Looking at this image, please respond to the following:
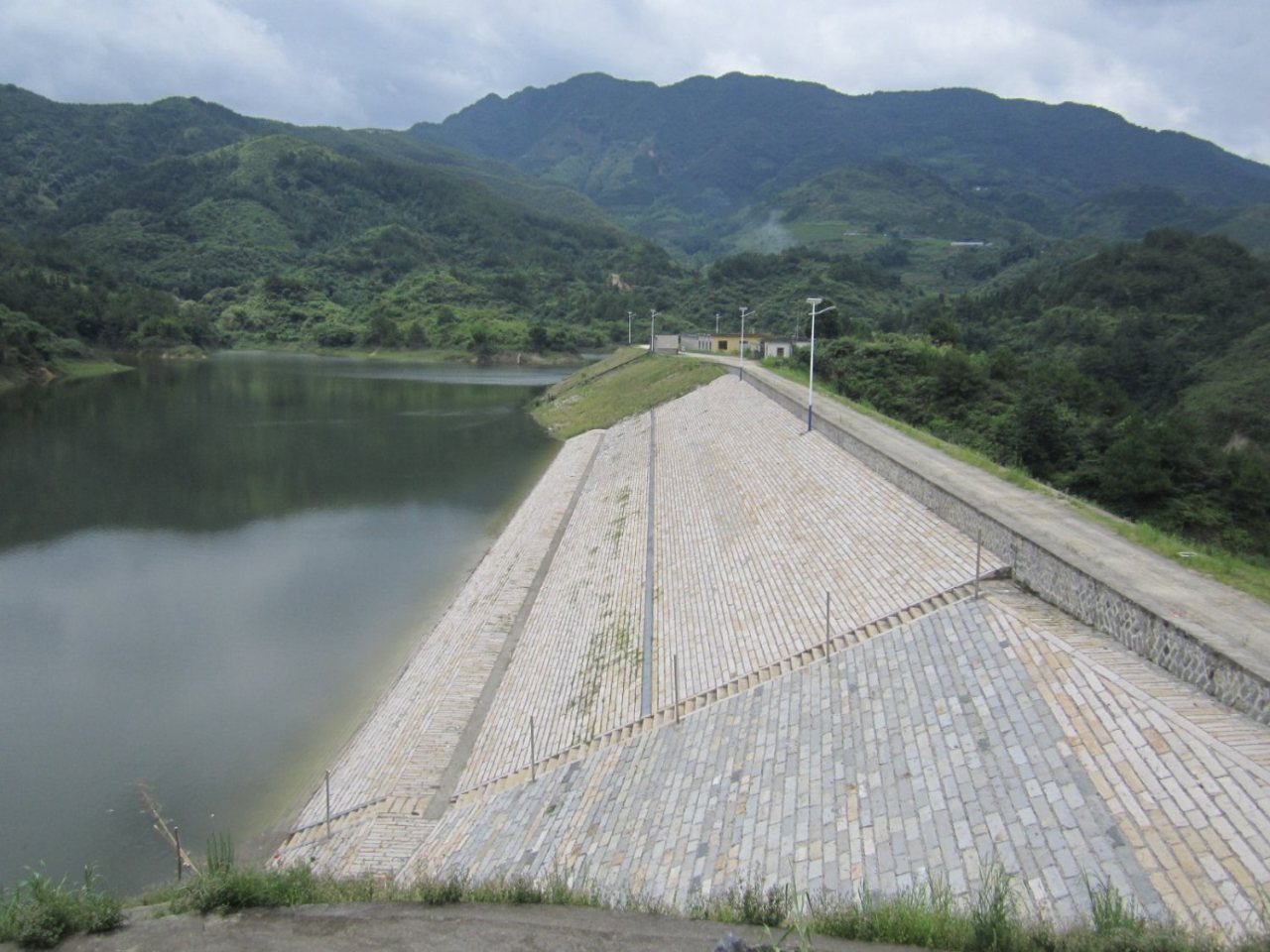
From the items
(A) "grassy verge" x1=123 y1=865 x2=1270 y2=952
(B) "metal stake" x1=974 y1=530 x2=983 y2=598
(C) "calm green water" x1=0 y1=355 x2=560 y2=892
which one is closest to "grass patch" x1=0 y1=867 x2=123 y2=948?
(A) "grassy verge" x1=123 y1=865 x2=1270 y2=952

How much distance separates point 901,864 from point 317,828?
27.2ft

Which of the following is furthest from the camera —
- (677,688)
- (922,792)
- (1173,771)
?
(677,688)

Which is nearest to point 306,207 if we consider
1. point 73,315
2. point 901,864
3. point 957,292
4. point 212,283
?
point 212,283

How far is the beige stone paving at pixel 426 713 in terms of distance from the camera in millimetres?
12039

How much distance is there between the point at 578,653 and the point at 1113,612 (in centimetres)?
944

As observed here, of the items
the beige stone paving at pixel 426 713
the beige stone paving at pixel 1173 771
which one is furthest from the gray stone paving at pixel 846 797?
the beige stone paving at pixel 426 713

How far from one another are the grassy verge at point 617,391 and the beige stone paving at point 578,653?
2052 cm

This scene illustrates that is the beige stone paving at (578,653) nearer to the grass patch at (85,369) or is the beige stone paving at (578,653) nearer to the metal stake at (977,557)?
the metal stake at (977,557)

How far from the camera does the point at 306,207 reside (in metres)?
161

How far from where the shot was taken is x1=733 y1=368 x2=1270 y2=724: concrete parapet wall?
7.78 m

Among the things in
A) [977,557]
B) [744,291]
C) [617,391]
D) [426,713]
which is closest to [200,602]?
[426,713]

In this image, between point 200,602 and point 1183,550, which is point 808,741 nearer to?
point 1183,550

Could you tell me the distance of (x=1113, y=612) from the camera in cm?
957

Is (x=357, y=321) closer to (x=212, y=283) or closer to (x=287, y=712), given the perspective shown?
(x=212, y=283)
